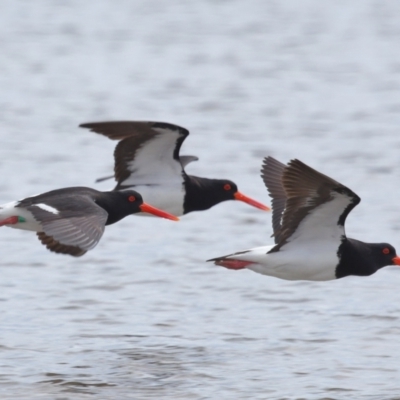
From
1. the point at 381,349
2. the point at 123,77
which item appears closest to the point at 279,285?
the point at 381,349

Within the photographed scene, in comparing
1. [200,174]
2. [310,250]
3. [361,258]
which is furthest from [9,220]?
[200,174]

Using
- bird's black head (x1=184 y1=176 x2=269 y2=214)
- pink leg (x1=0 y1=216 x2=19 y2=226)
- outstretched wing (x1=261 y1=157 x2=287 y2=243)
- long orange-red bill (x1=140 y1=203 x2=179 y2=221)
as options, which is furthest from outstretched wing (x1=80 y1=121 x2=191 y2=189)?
pink leg (x1=0 y1=216 x2=19 y2=226)

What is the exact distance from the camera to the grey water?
10.9 metres

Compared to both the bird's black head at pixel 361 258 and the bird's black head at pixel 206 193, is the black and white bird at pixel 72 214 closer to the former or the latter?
the bird's black head at pixel 206 193

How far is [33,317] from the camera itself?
478 inches

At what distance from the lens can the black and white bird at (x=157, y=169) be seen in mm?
12422

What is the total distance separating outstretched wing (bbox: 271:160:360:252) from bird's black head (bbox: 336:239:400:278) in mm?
163

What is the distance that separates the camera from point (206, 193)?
1300 centimetres

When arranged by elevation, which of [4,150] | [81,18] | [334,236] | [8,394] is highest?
[81,18]

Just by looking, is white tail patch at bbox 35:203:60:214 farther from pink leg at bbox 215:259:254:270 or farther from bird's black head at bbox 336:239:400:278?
bird's black head at bbox 336:239:400:278

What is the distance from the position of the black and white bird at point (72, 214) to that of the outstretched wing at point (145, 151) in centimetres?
100

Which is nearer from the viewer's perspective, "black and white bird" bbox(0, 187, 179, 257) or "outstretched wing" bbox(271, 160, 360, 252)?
"black and white bird" bbox(0, 187, 179, 257)

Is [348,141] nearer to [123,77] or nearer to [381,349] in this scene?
[123,77]

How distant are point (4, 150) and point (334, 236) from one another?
9741 millimetres
